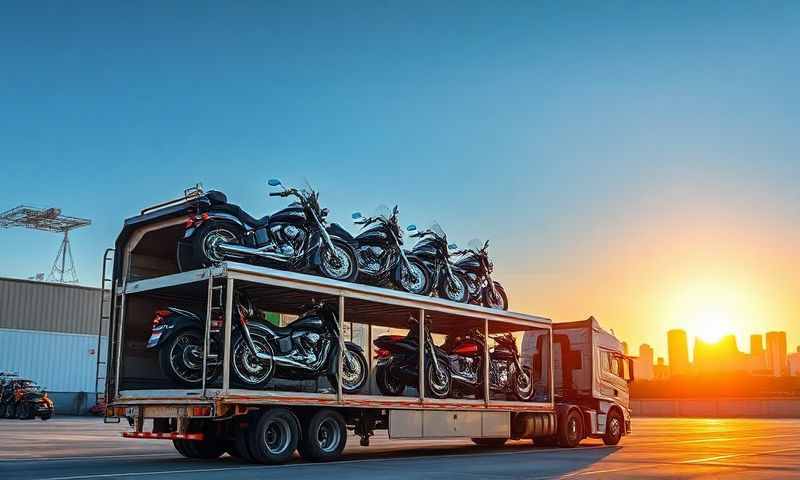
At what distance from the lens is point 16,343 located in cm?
4212

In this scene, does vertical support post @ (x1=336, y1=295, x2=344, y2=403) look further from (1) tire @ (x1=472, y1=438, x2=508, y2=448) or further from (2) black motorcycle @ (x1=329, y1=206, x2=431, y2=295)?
(1) tire @ (x1=472, y1=438, x2=508, y2=448)

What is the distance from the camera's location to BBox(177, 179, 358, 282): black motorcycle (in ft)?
42.0

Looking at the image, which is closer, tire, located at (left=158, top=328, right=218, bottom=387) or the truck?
the truck

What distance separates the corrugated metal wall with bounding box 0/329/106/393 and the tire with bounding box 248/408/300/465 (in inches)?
1320

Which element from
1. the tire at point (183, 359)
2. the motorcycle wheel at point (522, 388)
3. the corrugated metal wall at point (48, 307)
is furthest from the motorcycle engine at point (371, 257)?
the corrugated metal wall at point (48, 307)

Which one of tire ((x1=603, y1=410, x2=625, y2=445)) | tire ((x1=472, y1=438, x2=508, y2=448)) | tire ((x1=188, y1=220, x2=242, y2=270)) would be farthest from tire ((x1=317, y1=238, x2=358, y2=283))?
tire ((x1=603, y1=410, x2=625, y2=445))

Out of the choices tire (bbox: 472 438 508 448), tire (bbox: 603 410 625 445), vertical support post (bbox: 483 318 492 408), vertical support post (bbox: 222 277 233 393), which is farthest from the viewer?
tire (bbox: 603 410 625 445)

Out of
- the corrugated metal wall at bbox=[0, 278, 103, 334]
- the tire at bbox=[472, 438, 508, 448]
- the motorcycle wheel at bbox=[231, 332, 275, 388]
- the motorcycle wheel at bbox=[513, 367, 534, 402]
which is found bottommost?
→ the tire at bbox=[472, 438, 508, 448]

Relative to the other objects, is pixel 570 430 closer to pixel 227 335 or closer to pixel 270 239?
pixel 270 239

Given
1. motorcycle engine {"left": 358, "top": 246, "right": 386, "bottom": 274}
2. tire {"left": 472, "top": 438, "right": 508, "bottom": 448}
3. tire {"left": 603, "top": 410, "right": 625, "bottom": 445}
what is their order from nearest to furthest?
1. motorcycle engine {"left": 358, "top": 246, "right": 386, "bottom": 274}
2. tire {"left": 472, "top": 438, "right": 508, "bottom": 448}
3. tire {"left": 603, "top": 410, "right": 625, "bottom": 445}

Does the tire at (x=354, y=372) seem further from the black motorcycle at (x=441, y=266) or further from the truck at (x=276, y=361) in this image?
the black motorcycle at (x=441, y=266)

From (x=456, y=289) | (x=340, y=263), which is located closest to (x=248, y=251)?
(x=340, y=263)

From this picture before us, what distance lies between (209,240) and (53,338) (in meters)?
34.6

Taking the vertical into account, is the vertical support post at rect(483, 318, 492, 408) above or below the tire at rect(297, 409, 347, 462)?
above
